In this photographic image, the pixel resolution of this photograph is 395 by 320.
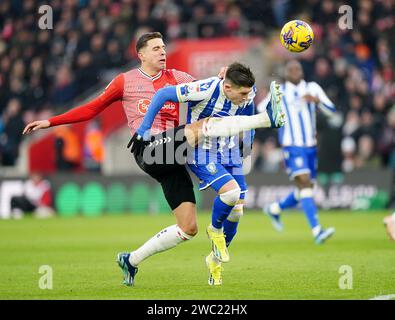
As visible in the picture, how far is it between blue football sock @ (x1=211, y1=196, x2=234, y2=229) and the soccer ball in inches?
83.5

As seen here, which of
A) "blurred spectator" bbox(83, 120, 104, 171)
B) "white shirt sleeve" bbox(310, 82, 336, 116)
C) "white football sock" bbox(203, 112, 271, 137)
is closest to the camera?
"white football sock" bbox(203, 112, 271, 137)

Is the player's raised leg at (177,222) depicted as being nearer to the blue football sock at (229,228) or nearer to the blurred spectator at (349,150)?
the blue football sock at (229,228)

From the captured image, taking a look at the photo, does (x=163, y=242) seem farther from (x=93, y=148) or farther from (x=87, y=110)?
(x=93, y=148)

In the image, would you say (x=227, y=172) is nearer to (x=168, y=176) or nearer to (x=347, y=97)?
(x=168, y=176)

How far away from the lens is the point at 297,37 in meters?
10.4

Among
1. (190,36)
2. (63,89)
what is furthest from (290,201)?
(190,36)

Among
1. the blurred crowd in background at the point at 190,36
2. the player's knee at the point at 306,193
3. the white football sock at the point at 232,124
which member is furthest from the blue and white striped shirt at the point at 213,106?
the blurred crowd in background at the point at 190,36

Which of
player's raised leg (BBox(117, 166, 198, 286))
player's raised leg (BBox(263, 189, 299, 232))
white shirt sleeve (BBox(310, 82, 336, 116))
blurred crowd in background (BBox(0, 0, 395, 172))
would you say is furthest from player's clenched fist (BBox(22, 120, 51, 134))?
blurred crowd in background (BBox(0, 0, 395, 172))

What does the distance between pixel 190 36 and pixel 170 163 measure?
1704cm

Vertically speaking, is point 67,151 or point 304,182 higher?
point 67,151

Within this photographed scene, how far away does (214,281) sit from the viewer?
9328 mm

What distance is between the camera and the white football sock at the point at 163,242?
9.19m

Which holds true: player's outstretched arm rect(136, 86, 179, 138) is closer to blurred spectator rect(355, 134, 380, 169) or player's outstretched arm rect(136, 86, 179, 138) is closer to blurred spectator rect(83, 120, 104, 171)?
blurred spectator rect(355, 134, 380, 169)

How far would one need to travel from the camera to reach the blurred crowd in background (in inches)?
886
